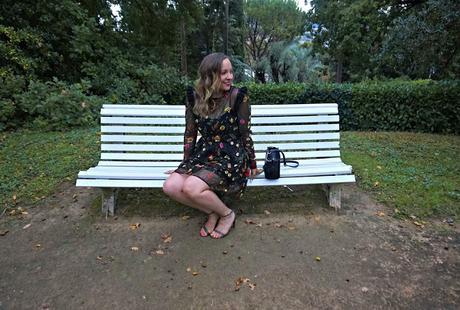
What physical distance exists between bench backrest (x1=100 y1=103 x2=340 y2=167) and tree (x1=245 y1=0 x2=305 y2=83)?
31604 millimetres

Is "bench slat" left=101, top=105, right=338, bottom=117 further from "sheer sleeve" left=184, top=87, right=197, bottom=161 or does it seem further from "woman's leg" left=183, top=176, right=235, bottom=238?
"woman's leg" left=183, top=176, right=235, bottom=238

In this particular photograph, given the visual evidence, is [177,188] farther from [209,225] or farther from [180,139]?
[180,139]

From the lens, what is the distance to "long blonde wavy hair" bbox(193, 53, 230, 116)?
2.96 meters

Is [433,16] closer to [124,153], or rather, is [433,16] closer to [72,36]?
[124,153]

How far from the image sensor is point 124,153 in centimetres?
365


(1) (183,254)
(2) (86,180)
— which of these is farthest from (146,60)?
(1) (183,254)

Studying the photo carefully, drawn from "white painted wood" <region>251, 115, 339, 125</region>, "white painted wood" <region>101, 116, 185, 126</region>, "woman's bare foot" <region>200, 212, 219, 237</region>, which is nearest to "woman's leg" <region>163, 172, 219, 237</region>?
"woman's bare foot" <region>200, 212, 219, 237</region>

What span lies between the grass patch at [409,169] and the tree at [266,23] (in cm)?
2928

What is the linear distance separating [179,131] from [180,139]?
8 centimetres

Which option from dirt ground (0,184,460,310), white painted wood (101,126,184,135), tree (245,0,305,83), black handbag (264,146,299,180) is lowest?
dirt ground (0,184,460,310)

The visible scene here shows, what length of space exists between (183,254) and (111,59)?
7.53 metres

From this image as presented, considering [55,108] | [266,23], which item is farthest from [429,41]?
[266,23]

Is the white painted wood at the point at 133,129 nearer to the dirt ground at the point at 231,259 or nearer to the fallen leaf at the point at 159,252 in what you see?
the dirt ground at the point at 231,259

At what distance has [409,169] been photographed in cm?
452
